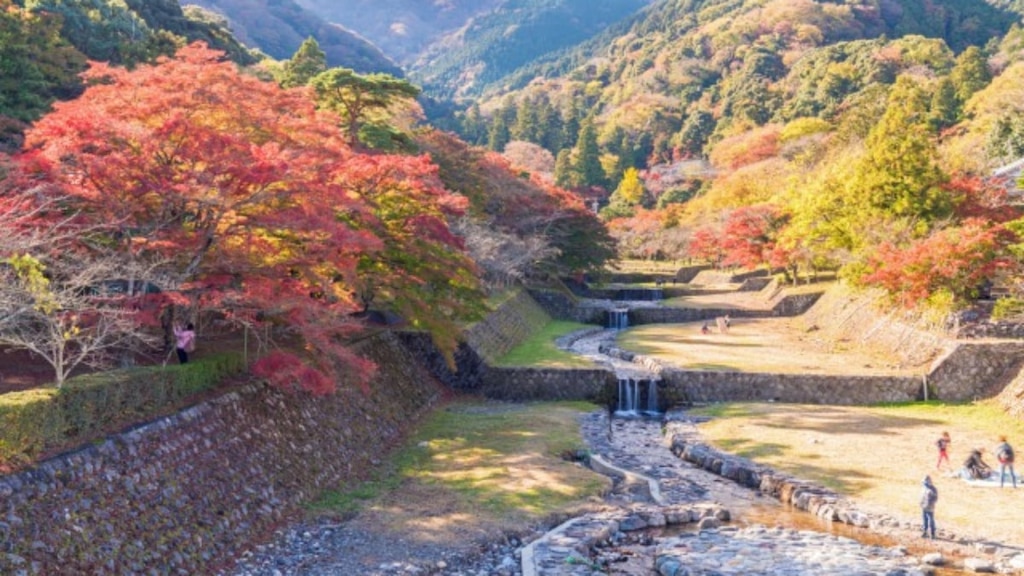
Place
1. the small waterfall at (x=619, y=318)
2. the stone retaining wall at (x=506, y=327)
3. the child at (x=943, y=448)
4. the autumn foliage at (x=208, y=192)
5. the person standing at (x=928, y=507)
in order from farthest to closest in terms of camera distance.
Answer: the small waterfall at (x=619, y=318) < the stone retaining wall at (x=506, y=327) < the child at (x=943, y=448) < the autumn foliage at (x=208, y=192) < the person standing at (x=928, y=507)

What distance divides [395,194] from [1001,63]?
253 feet

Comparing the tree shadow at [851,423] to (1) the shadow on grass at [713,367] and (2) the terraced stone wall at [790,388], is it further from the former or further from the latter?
(1) the shadow on grass at [713,367]

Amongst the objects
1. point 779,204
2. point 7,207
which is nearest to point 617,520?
point 7,207

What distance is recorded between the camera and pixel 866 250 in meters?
32.8

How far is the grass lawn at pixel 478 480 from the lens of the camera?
48.9ft

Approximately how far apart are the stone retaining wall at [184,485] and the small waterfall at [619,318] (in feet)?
93.4

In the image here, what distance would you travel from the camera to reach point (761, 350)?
108ft

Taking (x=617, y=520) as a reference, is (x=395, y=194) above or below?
above

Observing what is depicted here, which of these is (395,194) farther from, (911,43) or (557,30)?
(557,30)

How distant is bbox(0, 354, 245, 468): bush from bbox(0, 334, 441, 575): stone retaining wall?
1.35 ft

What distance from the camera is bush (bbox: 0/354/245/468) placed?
10.0m

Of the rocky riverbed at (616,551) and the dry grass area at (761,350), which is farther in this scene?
the dry grass area at (761,350)

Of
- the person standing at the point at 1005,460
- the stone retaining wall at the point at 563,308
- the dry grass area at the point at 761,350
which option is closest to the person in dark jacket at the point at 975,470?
the person standing at the point at 1005,460

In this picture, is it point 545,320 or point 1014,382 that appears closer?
point 1014,382
